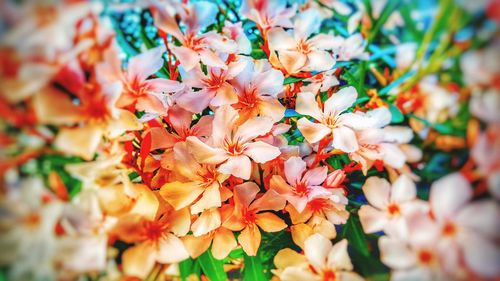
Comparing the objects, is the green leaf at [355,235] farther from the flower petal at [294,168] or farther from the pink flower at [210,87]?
the pink flower at [210,87]

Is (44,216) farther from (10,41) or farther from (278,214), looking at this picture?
(278,214)

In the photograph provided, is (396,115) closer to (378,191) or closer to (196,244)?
(378,191)

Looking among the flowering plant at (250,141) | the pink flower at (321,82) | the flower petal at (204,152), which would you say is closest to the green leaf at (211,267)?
the flowering plant at (250,141)

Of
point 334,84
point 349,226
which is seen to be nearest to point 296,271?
point 349,226

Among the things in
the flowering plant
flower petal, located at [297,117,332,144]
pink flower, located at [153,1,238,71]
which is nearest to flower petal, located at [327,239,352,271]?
the flowering plant

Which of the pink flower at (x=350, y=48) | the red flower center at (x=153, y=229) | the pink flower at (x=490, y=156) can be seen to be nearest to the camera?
the pink flower at (x=490, y=156)

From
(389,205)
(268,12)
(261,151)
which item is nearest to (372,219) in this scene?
(389,205)
